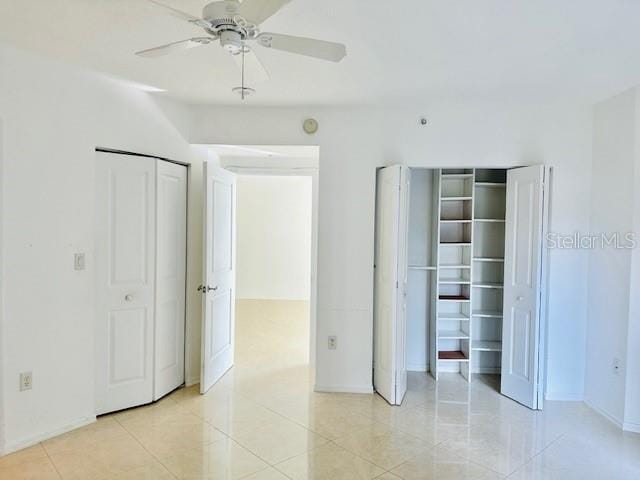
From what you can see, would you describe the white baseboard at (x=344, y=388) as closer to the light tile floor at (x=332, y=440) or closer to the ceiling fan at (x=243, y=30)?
the light tile floor at (x=332, y=440)

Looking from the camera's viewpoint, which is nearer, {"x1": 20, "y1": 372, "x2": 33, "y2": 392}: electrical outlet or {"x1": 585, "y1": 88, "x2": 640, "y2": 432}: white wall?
{"x1": 20, "y1": 372, "x2": 33, "y2": 392}: electrical outlet

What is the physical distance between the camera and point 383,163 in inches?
154

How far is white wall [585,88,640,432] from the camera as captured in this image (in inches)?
127

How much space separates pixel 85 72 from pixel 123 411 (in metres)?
2.57

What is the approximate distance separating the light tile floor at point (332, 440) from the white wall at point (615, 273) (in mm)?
247

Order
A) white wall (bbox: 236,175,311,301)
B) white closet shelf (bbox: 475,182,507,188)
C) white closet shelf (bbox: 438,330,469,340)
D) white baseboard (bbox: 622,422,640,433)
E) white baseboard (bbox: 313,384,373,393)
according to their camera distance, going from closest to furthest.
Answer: white baseboard (bbox: 622,422,640,433), white baseboard (bbox: 313,384,373,393), white closet shelf (bbox: 475,182,507,188), white closet shelf (bbox: 438,330,469,340), white wall (bbox: 236,175,311,301)

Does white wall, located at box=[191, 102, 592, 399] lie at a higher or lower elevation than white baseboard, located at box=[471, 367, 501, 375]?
higher

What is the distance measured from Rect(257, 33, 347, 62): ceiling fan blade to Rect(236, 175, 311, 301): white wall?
6322 mm

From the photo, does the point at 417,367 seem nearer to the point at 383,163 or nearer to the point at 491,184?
the point at 491,184

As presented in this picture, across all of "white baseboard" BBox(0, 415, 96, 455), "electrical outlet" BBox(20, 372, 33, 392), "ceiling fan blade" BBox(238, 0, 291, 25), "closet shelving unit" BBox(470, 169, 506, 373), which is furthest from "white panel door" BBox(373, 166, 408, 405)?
"electrical outlet" BBox(20, 372, 33, 392)

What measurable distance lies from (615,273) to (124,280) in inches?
152

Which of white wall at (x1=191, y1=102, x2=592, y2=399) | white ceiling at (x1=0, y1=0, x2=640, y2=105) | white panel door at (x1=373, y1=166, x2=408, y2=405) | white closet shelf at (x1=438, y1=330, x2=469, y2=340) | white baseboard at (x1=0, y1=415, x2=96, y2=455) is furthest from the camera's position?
white closet shelf at (x1=438, y1=330, x2=469, y2=340)

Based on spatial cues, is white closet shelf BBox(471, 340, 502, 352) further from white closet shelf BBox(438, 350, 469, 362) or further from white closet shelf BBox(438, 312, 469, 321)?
white closet shelf BBox(438, 312, 469, 321)

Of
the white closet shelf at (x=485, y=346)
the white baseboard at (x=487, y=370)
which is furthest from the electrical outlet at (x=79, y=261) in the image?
the white baseboard at (x=487, y=370)
